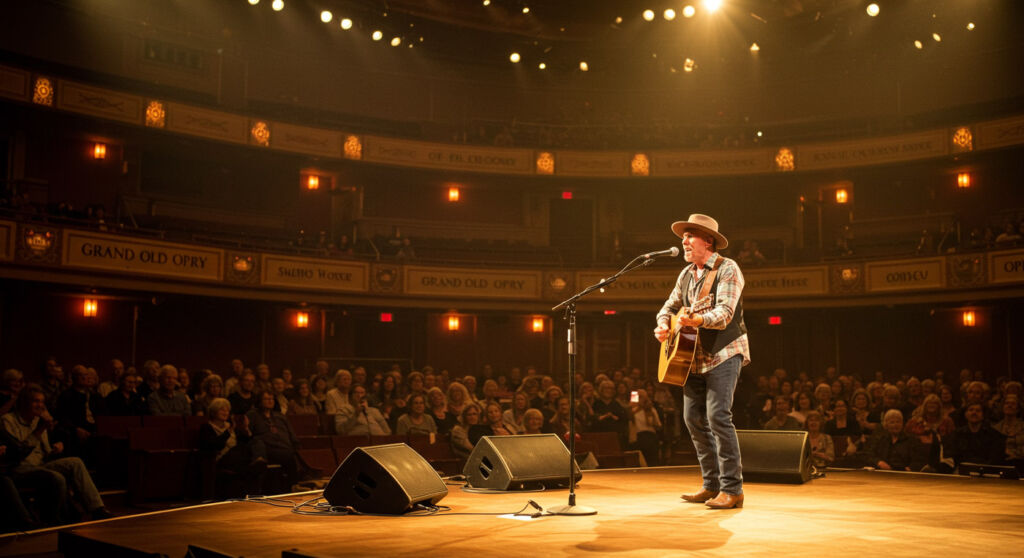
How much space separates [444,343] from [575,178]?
4.54 m

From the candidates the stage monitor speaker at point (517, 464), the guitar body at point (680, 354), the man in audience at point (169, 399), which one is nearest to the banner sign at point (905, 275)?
the man in audience at point (169, 399)

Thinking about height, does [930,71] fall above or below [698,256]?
above

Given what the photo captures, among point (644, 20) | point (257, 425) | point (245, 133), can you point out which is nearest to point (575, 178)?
point (644, 20)

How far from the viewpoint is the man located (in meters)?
→ 4.30

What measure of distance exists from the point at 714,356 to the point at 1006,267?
1253 centimetres

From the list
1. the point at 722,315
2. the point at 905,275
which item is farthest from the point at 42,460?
the point at 905,275

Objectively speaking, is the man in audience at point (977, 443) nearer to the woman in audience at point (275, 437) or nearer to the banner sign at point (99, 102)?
the woman in audience at point (275, 437)

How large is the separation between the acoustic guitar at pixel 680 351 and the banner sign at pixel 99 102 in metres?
13.3

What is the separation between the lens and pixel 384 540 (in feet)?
11.5

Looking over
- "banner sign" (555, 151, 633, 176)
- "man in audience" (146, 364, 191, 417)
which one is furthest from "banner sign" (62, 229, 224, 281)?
"banner sign" (555, 151, 633, 176)

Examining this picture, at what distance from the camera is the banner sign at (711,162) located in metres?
18.2

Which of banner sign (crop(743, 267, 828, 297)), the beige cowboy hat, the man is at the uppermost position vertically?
banner sign (crop(743, 267, 828, 297))

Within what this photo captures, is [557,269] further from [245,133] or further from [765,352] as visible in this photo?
[245,133]

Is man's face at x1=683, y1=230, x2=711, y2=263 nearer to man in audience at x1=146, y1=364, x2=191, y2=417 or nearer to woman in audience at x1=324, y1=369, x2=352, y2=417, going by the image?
woman in audience at x1=324, y1=369, x2=352, y2=417
